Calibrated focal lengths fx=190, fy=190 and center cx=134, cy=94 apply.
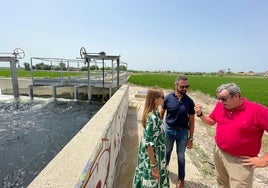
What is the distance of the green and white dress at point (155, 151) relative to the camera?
2.06 metres

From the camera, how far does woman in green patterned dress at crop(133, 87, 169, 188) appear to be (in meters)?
2.07

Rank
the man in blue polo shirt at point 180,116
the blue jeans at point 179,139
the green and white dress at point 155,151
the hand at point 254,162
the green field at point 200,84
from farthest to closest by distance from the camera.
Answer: the green field at point 200,84 → the blue jeans at point 179,139 → the man in blue polo shirt at point 180,116 → the green and white dress at point 155,151 → the hand at point 254,162

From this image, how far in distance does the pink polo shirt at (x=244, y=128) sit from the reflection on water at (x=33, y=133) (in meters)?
4.47

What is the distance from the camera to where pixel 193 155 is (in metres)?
4.32

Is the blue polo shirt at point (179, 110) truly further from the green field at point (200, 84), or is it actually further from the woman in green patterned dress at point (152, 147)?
the green field at point (200, 84)

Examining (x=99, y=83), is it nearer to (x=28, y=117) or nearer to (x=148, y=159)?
(x=28, y=117)

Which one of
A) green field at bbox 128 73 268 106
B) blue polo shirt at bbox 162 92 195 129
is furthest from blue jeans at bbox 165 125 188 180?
green field at bbox 128 73 268 106

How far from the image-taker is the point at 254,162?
189 cm

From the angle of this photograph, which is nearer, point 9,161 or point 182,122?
point 182,122

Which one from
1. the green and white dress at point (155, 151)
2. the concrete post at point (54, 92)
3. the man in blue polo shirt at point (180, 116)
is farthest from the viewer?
the concrete post at point (54, 92)

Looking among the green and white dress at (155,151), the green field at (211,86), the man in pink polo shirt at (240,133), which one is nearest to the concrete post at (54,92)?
the green field at (211,86)

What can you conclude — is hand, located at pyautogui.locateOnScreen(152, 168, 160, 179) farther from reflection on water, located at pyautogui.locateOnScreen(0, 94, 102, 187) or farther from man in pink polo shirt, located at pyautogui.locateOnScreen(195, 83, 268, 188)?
reflection on water, located at pyautogui.locateOnScreen(0, 94, 102, 187)

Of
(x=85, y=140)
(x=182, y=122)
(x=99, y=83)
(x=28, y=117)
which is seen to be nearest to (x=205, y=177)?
(x=182, y=122)

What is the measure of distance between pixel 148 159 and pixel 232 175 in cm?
92
